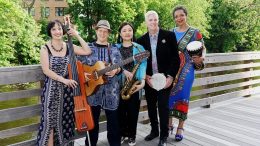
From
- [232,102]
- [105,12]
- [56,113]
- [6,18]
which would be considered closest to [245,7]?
[105,12]

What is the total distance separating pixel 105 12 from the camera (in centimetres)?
2403

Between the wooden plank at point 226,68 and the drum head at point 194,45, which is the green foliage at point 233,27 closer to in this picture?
the wooden plank at point 226,68

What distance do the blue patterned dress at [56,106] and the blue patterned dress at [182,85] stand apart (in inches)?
60.2

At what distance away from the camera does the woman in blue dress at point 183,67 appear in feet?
13.9

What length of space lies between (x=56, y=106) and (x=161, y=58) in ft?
4.51

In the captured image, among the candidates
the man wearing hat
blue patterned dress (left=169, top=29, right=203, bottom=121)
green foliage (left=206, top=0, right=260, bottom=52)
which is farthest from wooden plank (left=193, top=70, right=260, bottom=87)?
green foliage (left=206, top=0, right=260, bottom=52)

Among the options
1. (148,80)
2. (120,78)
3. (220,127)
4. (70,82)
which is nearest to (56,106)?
(70,82)

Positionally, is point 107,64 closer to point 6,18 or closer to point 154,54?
point 154,54

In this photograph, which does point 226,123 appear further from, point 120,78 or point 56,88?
point 56,88

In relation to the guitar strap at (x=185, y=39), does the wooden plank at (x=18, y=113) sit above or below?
below

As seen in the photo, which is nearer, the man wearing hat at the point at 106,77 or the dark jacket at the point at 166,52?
the man wearing hat at the point at 106,77

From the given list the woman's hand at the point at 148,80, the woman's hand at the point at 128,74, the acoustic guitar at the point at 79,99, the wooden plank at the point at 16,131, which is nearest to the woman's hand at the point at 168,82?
the woman's hand at the point at 148,80

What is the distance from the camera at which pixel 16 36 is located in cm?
1714

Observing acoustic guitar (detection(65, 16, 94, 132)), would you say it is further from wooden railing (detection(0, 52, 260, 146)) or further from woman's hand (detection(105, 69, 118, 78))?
wooden railing (detection(0, 52, 260, 146))
